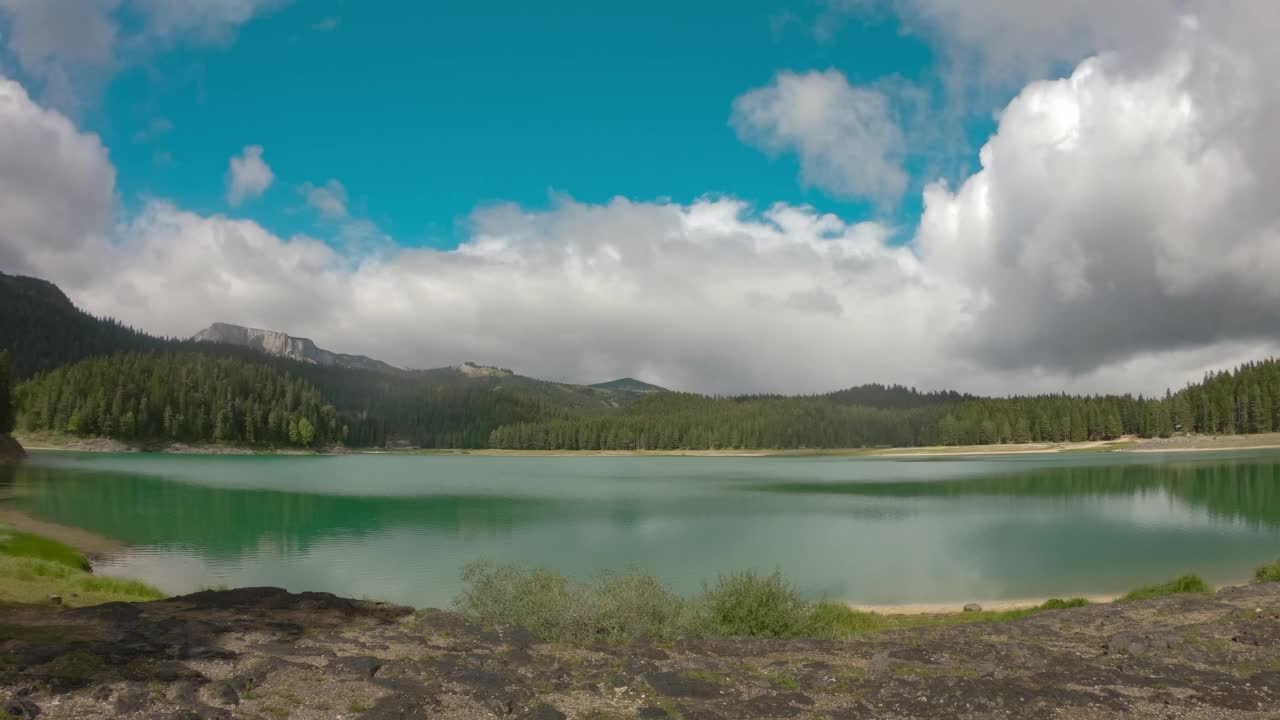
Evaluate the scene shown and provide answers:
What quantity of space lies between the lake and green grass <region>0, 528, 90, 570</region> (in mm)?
1318

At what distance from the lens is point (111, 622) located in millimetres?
16500

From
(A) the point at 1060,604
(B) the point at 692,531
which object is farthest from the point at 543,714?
(B) the point at 692,531

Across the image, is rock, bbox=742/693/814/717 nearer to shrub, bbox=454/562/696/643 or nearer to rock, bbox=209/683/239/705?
shrub, bbox=454/562/696/643

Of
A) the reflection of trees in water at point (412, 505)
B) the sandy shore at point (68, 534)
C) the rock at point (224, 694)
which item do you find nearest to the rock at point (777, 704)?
the rock at point (224, 694)

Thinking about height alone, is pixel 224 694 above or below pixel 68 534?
above

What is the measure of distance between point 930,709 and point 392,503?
5563cm

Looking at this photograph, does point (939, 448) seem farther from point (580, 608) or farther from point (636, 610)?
point (580, 608)

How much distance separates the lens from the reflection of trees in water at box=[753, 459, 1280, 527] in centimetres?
5678

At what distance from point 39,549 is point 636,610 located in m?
28.2

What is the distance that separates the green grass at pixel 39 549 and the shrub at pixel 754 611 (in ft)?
83.0

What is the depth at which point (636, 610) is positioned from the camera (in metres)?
18.1

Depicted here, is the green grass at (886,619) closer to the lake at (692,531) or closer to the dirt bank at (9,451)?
the lake at (692,531)

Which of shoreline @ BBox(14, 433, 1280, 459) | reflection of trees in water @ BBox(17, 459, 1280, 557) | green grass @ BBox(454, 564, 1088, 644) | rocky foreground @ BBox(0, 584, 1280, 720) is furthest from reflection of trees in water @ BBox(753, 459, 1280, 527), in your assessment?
shoreline @ BBox(14, 433, 1280, 459)

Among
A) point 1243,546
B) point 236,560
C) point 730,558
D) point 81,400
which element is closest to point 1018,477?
point 1243,546
